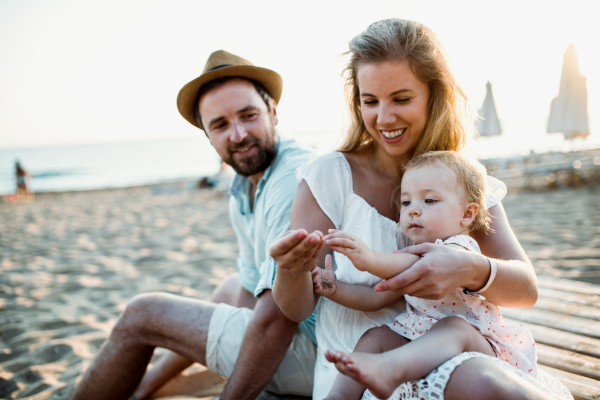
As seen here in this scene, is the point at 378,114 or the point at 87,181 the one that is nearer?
the point at 378,114

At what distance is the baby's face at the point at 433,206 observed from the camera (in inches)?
63.7

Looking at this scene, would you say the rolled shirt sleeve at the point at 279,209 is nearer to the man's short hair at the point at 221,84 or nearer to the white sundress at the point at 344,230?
the white sundress at the point at 344,230

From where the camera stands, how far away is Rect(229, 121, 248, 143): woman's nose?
2.44 m

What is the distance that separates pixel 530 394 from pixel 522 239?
200 inches

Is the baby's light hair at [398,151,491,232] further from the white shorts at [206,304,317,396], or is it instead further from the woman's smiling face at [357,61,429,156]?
the white shorts at [206,304,317,396]

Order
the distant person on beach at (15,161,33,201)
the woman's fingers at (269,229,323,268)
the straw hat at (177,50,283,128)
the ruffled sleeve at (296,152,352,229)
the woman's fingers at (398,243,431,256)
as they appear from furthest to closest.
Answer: the distant person on beach at (15,161,33,201) → the straw hat at (177,50,283,128) → the ruffled sleeve at (296,152,352,229) → the woman's fingers at (398,243,431,256) → the woman's fingers at (269,229,323,268)

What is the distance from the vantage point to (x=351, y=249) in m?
1.30

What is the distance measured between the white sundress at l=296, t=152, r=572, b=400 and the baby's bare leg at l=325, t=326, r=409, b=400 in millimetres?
102

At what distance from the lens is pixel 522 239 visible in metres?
5.50

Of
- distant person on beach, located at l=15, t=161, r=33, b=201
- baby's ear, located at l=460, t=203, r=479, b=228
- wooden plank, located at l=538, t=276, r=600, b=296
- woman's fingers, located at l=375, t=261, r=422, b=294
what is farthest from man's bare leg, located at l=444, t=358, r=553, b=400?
distant person on beach, located at l=15, t=161, r=33, b=201

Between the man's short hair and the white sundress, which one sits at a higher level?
the man's short hair

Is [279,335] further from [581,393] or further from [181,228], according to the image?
[181,228]

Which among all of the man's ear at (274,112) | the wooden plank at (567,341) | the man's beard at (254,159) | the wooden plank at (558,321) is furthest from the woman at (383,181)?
the wooden plank at (558,321)

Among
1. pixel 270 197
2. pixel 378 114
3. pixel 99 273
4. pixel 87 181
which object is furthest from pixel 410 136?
A: pixel 87 181
